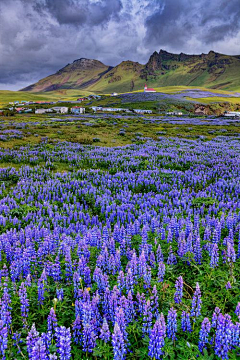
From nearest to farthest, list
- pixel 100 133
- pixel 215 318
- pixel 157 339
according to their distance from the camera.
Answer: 1. pixel 157 339
2. pixel 215 318
3. pixel 100 133

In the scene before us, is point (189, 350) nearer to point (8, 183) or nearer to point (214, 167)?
point (8, 183)

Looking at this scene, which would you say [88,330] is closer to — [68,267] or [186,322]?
[186,322]

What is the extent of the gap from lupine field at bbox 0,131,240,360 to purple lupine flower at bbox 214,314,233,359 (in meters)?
0.01

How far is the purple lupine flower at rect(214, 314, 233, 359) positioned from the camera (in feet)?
8.68

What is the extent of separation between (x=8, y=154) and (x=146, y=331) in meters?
16.6

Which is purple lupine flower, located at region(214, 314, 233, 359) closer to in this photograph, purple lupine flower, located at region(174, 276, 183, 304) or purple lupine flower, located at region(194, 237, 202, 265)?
purple lupine flower, located at region(174, 276, 183, 304)

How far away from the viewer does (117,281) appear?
3.59 metres

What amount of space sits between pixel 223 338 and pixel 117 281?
1.47m

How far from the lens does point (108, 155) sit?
695 inches

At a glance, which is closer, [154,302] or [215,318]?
[215,318]

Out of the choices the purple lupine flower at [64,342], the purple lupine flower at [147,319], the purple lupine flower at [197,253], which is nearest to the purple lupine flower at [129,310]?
the purple lupine flower at [147,319]

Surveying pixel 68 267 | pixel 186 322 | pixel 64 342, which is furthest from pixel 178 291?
pixel 68 267

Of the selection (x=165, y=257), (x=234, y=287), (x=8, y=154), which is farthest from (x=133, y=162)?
A: (x=234, y=287)

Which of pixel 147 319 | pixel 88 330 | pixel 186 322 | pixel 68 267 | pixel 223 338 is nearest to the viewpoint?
pixel 223 338
